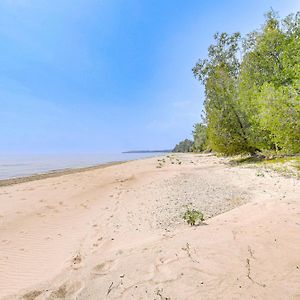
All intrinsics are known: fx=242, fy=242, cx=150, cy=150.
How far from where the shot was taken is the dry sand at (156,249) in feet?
14.7

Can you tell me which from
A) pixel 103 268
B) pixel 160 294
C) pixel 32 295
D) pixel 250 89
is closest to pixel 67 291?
pixel 32 295

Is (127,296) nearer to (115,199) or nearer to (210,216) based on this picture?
(210,216)

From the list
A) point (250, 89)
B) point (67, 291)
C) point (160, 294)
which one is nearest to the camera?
point (160, 294)

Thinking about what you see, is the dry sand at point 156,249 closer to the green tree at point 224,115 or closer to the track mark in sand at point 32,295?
the track mark in sand at point 32,295

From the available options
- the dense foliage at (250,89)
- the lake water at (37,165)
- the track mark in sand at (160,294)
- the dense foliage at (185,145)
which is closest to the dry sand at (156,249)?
the track mark in sand at (160,294)

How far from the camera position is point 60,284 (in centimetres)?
508

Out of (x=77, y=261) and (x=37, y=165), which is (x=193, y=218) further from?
(x=37, y=165)

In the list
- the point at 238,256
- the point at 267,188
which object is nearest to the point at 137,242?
the point at 238,256

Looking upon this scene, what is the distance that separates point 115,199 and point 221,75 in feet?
74.9

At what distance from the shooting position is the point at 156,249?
5.96 metres

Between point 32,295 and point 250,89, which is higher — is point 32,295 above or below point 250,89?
below

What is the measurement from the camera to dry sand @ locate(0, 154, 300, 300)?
14.7 ft

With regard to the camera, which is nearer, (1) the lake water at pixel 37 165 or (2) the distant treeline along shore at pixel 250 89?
(2) the distant treeline along shore at pixel 250 89

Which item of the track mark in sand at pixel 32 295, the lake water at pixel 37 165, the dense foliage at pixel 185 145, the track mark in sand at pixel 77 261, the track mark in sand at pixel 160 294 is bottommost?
the track mark in sand at pixel 32 295
